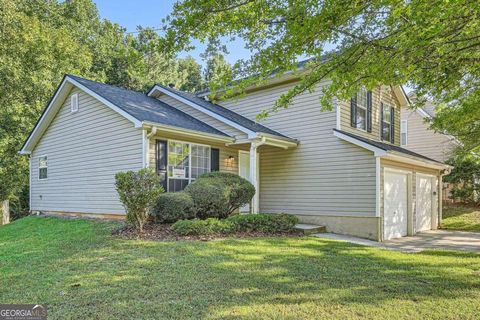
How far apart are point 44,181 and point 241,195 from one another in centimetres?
893

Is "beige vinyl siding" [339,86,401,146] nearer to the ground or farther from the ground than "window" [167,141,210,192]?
farther from the ground

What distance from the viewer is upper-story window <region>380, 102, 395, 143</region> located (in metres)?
13.3

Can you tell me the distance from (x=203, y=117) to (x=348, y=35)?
784cm

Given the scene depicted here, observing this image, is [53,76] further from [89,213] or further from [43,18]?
[89,213]

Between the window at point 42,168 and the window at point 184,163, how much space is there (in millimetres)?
6724

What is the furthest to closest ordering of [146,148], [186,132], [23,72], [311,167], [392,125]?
[23,72], [392,125], [311,167], [186,132], [146,148]

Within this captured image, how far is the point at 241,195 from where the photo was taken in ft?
33.3

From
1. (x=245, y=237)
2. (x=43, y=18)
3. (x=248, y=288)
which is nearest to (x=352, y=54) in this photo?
(x=248, y=288)

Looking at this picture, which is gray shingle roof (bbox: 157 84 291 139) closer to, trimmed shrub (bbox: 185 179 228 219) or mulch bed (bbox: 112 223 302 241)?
trimmed shrub (bbox: 185 179 228 219)

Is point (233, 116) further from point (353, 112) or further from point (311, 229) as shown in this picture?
point (311, 229)

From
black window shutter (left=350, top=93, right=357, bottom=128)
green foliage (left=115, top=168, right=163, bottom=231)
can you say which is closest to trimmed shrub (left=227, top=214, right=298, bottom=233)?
green foliage (left=115, top=168, right=163, bottom=231)

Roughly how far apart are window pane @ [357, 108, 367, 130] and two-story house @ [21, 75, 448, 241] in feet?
0.12

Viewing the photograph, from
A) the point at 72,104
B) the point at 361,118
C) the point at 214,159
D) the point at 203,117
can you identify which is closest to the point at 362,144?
the point at 361,118

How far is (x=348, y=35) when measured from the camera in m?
5.45
